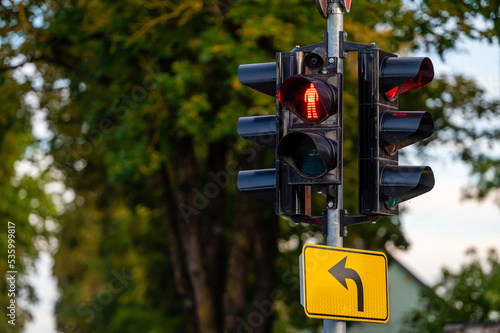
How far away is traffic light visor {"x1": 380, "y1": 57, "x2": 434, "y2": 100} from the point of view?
539 cm

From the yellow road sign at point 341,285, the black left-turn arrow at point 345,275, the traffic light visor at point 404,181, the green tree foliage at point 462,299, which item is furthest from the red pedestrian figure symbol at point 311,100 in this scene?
the green tree foliage at point 462,299

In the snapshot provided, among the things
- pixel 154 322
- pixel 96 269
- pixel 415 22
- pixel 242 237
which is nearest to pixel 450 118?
pixel 242 237

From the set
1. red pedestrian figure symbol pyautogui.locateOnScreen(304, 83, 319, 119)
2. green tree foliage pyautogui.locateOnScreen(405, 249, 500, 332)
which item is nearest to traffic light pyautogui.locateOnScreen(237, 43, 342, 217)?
red pedestrian figure symbol pyautogui.locateOnScreen(304, 83, 319, 119)

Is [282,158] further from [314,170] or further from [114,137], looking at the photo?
[114,137]

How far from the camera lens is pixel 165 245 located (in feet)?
76.7

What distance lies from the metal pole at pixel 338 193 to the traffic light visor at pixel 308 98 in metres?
0.38

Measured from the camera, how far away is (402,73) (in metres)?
5.43

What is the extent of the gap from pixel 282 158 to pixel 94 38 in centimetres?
1272

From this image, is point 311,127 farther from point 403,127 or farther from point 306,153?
point 403,127

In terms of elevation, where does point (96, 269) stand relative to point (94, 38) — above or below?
below

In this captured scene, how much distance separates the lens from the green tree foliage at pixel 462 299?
1933 cm

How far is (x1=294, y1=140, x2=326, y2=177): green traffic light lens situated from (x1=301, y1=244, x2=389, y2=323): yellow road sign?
501 millimetres

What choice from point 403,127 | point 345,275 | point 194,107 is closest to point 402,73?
point 403,127

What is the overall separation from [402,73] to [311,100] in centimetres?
71
